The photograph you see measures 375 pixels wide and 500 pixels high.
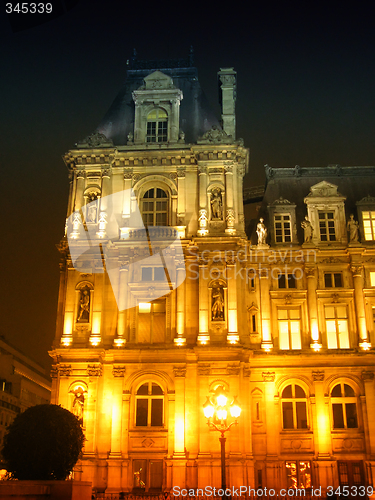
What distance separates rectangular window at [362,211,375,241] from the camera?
42344 mm

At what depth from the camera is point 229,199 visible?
132ft

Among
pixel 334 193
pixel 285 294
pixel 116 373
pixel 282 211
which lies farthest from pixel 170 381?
pixel 334 193

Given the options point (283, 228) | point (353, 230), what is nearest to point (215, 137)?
point (283, 228)

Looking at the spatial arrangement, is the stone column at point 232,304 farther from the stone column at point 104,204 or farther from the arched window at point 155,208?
the stone column at point 104,204

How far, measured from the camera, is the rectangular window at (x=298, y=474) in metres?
36.4

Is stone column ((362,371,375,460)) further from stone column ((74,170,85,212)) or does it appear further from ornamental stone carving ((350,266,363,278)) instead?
stone column ((74,170,85,212))

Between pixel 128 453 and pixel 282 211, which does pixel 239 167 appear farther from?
pixel 128 453

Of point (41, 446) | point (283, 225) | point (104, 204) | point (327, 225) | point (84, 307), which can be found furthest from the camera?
point (283, 225)

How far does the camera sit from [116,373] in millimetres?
36344

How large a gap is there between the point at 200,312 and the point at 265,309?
519 cm

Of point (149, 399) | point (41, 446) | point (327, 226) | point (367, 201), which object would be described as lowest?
point (41, 446)

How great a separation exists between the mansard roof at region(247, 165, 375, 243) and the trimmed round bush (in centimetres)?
2323

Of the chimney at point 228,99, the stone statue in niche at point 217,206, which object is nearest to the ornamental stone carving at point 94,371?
the stone statue in niche at point 217,206

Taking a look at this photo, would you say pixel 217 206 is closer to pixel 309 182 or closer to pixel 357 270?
pixel 309 182
